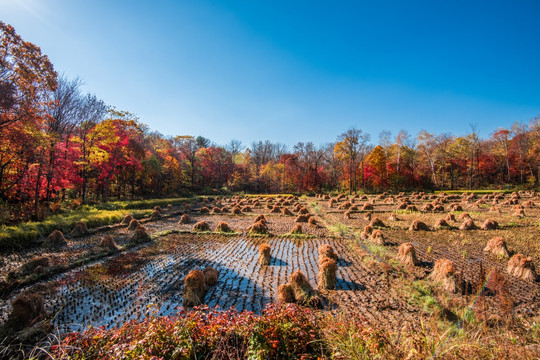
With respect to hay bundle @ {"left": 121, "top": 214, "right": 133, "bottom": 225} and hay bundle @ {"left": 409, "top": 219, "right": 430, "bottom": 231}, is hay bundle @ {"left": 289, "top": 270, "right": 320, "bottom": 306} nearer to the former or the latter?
hay bundle @ {"left": 409, "top": 219, "right": 430, "bottom": 231}

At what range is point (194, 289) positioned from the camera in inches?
241

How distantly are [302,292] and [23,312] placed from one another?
6.33m

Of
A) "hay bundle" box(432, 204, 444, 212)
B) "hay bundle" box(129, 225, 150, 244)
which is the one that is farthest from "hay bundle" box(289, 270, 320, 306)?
"hay bundle" box(432, 204, 444, 212)

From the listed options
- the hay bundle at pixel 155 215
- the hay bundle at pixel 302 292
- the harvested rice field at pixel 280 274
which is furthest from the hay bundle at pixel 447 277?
the hay bundle at pixel 155 215

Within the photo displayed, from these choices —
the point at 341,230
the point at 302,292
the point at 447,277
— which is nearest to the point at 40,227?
the point at 302,292

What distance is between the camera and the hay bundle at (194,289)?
5938mm

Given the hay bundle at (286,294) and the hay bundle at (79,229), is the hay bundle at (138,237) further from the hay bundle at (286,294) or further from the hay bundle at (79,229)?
the hay bundle at (286,294)

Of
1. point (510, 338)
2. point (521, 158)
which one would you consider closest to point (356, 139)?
point (521, 158)

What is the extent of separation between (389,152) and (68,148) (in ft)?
164

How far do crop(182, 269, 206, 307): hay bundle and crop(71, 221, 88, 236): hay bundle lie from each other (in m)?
11.1

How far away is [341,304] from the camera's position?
5805 mm

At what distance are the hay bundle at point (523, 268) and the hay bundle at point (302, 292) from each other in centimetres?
675

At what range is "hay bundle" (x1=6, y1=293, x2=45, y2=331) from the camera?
484 centimetres

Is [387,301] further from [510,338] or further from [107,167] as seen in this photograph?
[107,167]
